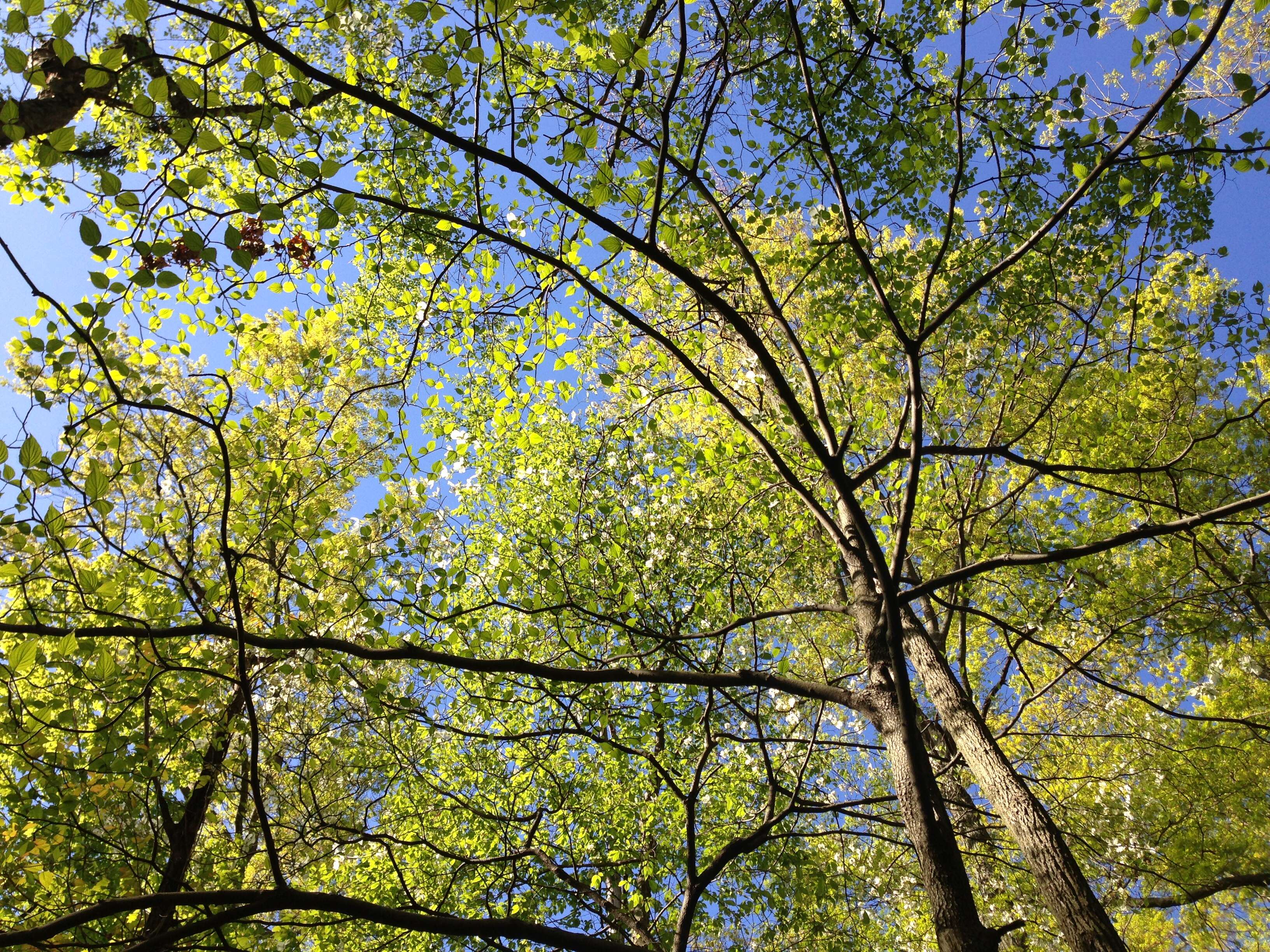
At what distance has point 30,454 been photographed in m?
3.27

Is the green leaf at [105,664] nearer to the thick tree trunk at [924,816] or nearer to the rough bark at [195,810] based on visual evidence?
the rough bark at [195,810]

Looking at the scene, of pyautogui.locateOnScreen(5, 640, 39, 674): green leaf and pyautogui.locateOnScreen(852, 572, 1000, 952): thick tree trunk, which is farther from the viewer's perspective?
pyautogui.locateOnScreen(852, 572, 1000, 952): thick tree trunk

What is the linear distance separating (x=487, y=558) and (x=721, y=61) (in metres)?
6.92

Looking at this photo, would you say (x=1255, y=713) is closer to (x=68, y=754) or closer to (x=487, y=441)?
(x=487, y=441)

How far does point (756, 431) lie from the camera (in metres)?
3.72

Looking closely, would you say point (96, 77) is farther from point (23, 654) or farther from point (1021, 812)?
point (1021, 812)

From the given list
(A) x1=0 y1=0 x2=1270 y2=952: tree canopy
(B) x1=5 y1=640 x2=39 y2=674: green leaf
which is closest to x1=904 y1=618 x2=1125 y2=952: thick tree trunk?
(A) x1=0 y1=0 x2=1270 y2=952: tree canopy

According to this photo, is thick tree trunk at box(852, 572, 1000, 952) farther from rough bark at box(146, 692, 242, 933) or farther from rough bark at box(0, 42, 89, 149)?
rough bark at box(0, 42, 89, 149)

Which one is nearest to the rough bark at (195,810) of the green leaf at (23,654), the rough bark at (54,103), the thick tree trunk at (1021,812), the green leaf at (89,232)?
the green leaf at (23,654)

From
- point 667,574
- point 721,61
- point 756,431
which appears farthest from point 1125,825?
point 721,61

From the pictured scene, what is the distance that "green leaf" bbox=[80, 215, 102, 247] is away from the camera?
7.76ft

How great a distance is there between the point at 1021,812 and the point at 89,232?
6.43 m

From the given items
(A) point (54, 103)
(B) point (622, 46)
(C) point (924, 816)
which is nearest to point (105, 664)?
(B) point (622, 46)

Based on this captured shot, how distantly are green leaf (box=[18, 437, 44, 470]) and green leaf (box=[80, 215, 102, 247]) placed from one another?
1389mm
